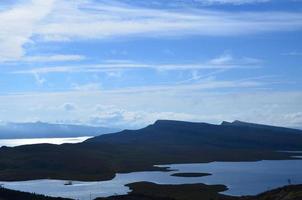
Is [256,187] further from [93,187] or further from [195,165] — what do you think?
[195,165]

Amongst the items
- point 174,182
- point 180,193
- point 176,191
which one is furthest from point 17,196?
point 174,182

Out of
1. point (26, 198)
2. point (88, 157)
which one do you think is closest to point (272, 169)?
point (88, 157)

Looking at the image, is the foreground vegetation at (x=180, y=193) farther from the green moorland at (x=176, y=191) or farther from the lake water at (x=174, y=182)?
the lake water at (x=174, y=182)

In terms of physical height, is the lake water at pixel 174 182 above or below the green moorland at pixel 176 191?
above

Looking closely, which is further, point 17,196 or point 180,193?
point 180,193

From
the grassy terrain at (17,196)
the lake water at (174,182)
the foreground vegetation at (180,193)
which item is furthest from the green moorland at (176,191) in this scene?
the grassy terrain at (17,196)

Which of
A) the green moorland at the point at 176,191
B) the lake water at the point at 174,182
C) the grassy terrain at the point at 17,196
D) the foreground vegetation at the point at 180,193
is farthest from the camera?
the lake water at the point at 174,182

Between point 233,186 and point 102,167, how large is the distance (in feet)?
190

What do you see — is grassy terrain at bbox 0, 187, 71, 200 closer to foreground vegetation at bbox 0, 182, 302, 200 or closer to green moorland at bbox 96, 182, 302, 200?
foreground vegetation at bbox 0, 182, 302, 200

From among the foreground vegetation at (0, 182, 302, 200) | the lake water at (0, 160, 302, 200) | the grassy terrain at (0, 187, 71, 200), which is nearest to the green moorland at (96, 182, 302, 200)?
the foreground vegetation at (0, 182, 302, 200)

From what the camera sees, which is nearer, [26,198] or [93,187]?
[26,198]

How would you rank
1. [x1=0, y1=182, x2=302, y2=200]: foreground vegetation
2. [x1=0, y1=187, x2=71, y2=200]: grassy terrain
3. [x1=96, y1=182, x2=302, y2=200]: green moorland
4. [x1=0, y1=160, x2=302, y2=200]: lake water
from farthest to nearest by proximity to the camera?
1. [x1=0, y1=160, x2=302, y2=200]: lake water
2. [x1=96, y1=182, x2=302, y2=200]: green moorland
3. [x1=0, y1=187, x2=71, y2=200]: grassy terrain
4. [x1=0, y1=182, x2=302, y2=200]: foreground vegetation

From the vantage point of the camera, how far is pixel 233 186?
110 metres

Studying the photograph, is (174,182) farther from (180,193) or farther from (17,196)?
(17,196)
